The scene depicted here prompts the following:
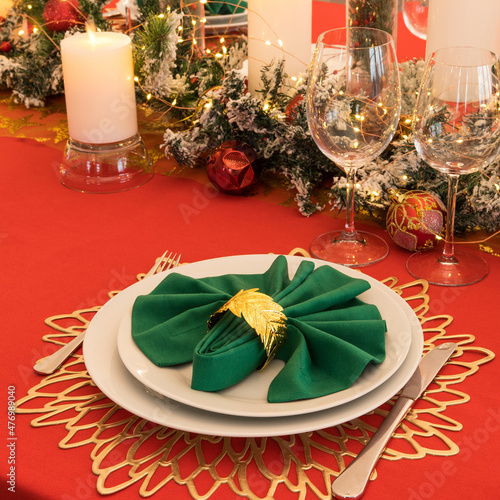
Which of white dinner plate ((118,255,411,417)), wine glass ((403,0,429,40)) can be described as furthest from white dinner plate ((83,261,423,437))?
wine glass ((403,0,429,40))

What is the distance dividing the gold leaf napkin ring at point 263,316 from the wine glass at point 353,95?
267 mm

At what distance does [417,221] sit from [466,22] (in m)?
0.33

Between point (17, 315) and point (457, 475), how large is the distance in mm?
519

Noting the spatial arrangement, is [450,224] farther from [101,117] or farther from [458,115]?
[101,117]

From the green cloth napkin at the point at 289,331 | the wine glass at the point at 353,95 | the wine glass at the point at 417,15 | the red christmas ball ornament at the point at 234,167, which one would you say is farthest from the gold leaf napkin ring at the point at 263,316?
the wine glass at the point at 417,15

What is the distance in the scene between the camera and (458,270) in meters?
0.84

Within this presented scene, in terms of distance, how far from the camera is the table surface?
54 centimetres

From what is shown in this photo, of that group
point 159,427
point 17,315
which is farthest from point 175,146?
point 159,427

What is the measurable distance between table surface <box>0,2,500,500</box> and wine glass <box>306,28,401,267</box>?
158 millimetres

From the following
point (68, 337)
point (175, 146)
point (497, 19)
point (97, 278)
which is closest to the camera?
point (68, 337)

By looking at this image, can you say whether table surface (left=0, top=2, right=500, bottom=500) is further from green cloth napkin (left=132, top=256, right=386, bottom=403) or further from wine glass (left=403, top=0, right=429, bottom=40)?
wine glass (left=403, top=0, right=429, bottom=40)

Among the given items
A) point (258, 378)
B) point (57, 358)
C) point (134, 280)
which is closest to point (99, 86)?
point (134, 280)

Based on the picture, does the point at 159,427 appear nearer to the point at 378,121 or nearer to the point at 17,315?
the point at 17,315

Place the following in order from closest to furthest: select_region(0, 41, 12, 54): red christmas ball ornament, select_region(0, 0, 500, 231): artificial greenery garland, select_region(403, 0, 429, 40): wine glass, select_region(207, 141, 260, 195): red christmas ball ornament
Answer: select_region(0, 0, 500, 231): artificial greenery garland, select_region(207, 141, 260, 195): red christmas ball ornament, select_region(403, 0, 429, 40): wine glass, select_region(0, 41, 12, 54): red christmas ball ornament
